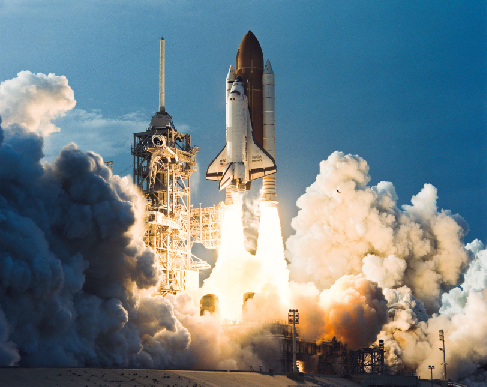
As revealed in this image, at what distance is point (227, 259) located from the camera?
210 feet

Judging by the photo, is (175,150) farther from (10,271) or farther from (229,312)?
(10,271)

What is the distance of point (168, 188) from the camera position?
7012cm

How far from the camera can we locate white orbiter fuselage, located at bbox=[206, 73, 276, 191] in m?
61.7

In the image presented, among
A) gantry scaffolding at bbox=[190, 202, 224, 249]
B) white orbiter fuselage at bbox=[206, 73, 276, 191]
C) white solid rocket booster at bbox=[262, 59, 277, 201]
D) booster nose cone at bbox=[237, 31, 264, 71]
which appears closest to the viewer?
white orbiter fuselage at bbox=[206, 73, 276, 191]

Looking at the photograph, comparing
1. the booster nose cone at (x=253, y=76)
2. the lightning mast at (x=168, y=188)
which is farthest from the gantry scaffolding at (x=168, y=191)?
the booster nose cone at (x=253, y=76)

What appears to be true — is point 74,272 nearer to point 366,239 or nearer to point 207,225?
point 207,225

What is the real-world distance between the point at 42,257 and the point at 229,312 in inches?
1094

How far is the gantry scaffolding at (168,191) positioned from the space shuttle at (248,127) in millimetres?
6487

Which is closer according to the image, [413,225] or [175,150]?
[175,150]

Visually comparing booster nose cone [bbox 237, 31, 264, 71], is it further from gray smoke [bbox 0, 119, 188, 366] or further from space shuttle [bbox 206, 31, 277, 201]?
gray smoke [bbox 0, 119, 188, 366]

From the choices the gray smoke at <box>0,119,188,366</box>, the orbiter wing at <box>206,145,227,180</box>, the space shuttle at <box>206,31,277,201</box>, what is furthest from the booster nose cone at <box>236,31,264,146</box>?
the gray smoke at <box>0,119,188,366</box>

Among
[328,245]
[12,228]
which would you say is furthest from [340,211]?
[12,228]

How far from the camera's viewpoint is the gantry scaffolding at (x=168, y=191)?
67688 mm

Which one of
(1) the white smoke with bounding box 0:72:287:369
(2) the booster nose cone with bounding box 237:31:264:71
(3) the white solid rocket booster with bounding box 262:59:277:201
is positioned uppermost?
(2) the booster nose cone with bounding box 237:31:264:71
